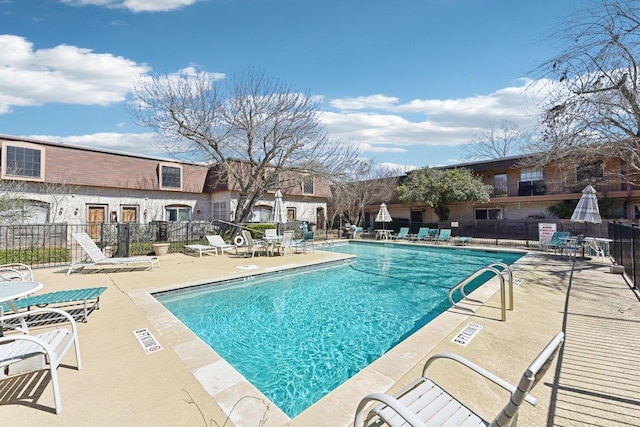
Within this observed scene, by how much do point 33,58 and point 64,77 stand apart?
3.60m

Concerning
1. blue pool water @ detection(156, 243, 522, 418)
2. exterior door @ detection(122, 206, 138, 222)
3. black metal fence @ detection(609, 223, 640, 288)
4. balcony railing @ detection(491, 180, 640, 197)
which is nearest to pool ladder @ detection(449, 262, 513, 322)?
blue pool water @ detection(156, 243, 522, 418)

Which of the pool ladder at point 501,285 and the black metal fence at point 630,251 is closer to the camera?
the pool ladder at point 501,285

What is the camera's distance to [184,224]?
1686 cm

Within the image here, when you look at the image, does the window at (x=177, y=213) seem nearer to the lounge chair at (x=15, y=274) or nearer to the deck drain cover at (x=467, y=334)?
the lounge chair at (x=15, y=274)

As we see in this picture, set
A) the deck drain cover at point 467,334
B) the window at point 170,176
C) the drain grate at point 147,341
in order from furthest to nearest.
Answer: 1. the window at point 170,176
2. the deck drain cover at point 467,334
3. the drain grate at point 147,341

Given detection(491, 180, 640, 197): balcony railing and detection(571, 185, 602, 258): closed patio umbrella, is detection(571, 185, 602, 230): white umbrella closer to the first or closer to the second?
detection(571, 185, 602, 258): closed patio umbrella

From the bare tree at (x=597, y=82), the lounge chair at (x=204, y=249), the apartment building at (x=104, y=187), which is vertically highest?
the bare tree at (x=597, y=82)

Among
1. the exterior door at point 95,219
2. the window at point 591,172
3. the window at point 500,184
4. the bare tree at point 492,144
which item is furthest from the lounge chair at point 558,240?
the bare tree at point 492,144

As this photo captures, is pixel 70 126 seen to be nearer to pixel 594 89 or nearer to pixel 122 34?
pixel 122 34

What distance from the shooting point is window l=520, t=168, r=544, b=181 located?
21400 millimetres

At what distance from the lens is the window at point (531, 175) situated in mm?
21400

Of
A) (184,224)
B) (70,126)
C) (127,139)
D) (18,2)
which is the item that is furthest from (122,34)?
(127,139)

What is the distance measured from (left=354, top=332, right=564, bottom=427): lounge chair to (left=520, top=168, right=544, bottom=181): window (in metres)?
23.8

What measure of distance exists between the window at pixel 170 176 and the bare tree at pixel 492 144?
3241cm
